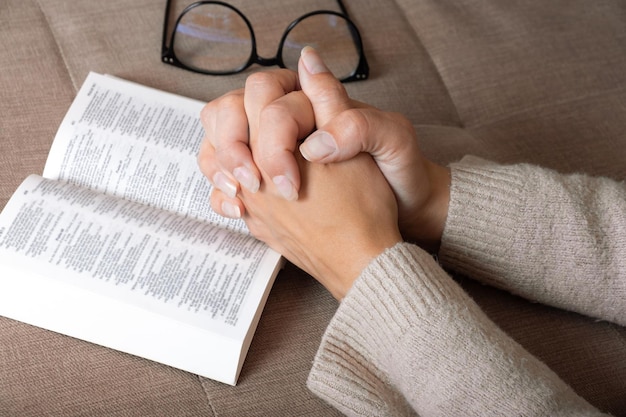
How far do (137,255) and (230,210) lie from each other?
12cm

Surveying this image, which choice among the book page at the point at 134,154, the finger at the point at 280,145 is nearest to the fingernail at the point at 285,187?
the finger at the point at 280,145

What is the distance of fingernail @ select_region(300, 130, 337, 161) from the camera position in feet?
2.60

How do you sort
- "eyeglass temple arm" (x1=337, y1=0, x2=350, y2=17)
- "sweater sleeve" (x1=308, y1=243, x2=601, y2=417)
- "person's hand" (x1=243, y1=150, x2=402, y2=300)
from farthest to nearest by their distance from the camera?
"eyeglass temple arm" (x1=337, y1=0, x2=350, y2=17), "person's hand" (x1=243, y1=150, x2=402, y2=300), "sweater sleeve" (x1=308, y1=243, x2=601, y2=417)

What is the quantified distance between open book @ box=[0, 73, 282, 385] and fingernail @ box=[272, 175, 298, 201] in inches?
3.6

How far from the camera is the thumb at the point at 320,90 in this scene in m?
0.83

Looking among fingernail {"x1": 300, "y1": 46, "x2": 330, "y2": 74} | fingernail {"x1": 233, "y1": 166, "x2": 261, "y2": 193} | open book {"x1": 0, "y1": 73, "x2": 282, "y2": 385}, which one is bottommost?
open book {"x1": 0, "y1": 73, "x2": 282, "y2": 385}

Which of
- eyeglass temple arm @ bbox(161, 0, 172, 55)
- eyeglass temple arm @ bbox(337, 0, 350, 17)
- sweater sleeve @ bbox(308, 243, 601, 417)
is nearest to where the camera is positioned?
sweater sleeve @ bbox(308, 243, 601, 417)

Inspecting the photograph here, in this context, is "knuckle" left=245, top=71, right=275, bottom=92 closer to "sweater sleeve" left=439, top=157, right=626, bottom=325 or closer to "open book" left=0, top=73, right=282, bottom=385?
"open book" left=0, top=73, right=282, bottom=385

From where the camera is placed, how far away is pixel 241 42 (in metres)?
1.15

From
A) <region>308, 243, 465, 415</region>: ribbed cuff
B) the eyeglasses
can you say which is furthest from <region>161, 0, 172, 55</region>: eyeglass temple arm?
<region>308, 243, 465, 415</region>: ribbed cuff

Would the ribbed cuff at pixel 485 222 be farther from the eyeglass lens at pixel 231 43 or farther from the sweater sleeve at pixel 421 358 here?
the eyeglass lens at pixel 231 43

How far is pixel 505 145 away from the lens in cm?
108

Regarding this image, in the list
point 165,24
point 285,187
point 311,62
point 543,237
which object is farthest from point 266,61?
point 543,237

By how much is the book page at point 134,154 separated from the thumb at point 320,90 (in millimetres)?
175
